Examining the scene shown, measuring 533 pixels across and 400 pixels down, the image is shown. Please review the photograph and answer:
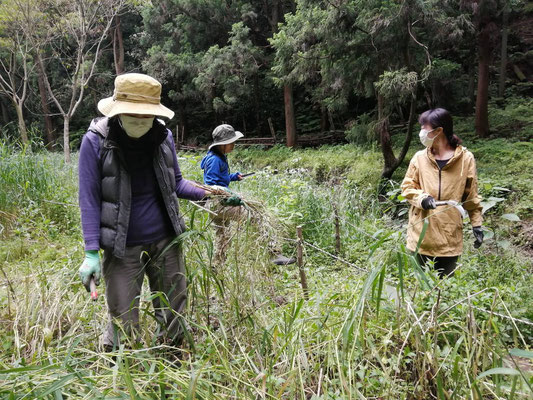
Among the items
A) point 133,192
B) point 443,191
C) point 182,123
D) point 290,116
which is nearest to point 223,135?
point 133,192

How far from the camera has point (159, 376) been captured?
129 cm

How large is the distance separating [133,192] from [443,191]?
1.93m

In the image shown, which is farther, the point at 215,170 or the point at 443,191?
the point at 215,170

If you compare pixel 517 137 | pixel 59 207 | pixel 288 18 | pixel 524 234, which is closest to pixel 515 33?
pixel 517 137

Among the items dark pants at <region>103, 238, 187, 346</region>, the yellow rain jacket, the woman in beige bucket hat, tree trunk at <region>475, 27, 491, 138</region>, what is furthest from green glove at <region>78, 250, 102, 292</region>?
tree trunk at <region>475, 27, 491, 138</region>

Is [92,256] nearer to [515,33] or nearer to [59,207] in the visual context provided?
[59,207]

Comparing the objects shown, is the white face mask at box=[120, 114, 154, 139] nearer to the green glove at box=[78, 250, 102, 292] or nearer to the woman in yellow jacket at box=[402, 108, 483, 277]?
the green glove at box=[78, 250, 102, 292]

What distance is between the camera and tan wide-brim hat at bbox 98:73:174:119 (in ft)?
5.76

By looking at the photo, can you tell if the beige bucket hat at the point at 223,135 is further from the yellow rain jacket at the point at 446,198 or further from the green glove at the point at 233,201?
the yellow rain jacket at the point at 446,198

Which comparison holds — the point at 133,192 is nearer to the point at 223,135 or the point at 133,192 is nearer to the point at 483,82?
the point at 223,135

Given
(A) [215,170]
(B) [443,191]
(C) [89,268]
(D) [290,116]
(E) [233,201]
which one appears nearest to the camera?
(C) [89,268]

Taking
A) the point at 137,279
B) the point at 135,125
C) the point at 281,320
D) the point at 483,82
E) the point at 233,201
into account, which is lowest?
the point at 281,320

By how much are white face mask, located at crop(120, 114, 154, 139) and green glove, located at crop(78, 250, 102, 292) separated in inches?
23.4

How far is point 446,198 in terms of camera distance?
2.48 m
